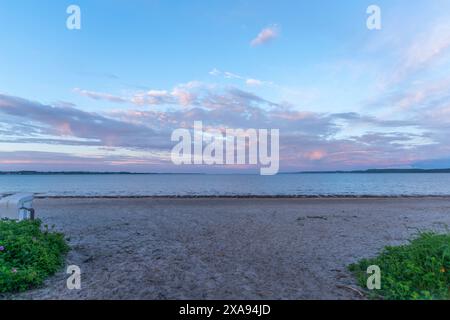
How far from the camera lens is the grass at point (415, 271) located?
4.91 metres

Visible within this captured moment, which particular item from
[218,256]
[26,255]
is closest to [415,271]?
[218,256]

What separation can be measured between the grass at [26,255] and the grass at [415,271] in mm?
6517

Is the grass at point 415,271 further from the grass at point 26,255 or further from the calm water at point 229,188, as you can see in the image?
the calm water at point 229,188

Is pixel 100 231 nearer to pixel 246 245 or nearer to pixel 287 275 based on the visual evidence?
pixel 246 245

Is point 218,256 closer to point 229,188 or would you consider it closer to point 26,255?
point 26,255

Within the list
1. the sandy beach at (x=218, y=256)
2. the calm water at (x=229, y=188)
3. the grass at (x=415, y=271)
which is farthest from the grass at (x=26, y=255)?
the calm water at (x=229, y=188)

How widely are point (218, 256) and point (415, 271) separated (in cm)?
458

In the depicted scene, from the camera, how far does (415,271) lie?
5.49m

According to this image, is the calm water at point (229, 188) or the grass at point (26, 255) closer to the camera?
the grass at point (26, 255)

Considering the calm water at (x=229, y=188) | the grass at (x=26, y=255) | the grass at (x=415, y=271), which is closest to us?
the grass at (x=415, y=271)

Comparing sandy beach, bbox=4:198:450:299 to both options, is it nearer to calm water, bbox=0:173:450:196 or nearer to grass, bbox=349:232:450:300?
grass, bbox=349:232:450:300

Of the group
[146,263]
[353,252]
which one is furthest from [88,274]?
[353,252]
